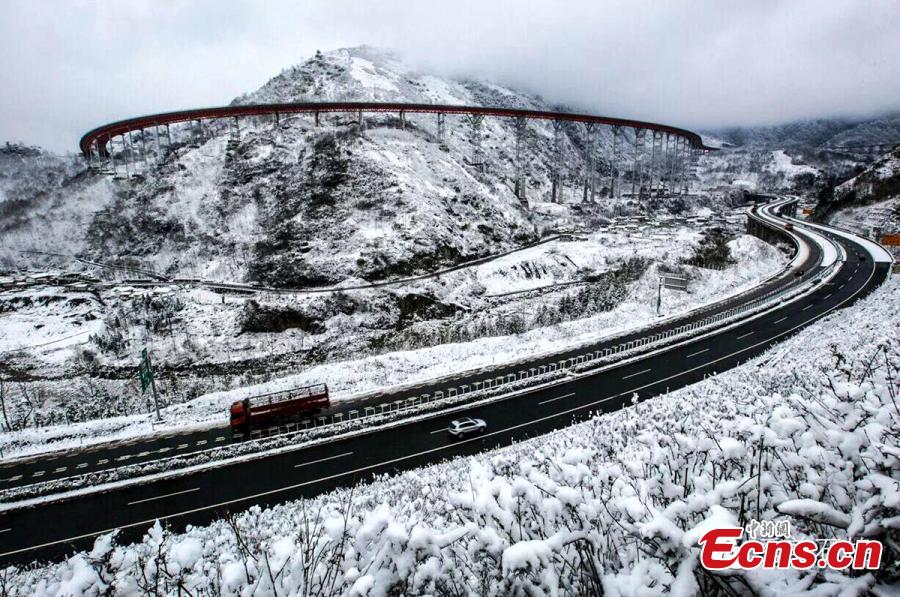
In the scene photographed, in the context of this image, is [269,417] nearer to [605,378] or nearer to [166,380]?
[605,378]

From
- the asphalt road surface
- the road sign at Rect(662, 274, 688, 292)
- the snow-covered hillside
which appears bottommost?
the asphalt road surface

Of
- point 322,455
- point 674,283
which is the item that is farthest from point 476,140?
point 322,455

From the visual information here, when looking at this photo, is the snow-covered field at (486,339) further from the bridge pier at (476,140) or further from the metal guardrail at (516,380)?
the bridge pier at (476,140)

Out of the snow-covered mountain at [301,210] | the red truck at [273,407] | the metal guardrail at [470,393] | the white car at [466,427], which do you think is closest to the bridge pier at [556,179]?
the snow-covered mountain at [301,210]

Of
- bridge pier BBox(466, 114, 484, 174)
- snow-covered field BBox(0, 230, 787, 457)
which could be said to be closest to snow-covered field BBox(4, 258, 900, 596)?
snow-covered field BBox(0, 230, 787, 457)

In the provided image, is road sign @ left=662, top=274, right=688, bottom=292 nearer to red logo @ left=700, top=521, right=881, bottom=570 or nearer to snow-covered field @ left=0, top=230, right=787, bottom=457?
snow-covered field @ left=0, top=230, right=787, bottom=457

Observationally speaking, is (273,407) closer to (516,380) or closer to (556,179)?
(516,380)

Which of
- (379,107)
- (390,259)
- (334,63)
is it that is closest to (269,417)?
(390,259)
